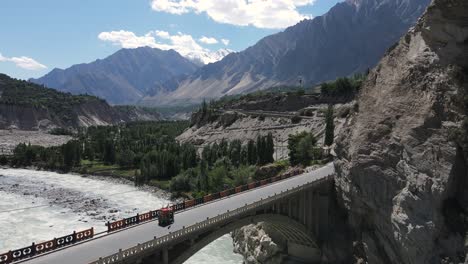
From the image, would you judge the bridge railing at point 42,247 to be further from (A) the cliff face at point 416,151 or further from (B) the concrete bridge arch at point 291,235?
(A) the cliff face at point 416,151

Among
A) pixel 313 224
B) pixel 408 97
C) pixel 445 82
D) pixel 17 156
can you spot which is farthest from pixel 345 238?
pixel 17 156

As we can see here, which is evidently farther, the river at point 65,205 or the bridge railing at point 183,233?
the river at point 65,205

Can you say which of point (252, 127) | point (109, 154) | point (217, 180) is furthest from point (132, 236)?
point (109, 154)

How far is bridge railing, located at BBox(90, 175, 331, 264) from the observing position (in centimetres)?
2765

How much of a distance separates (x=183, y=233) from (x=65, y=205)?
68817 millimetres

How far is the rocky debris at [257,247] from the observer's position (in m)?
56.5

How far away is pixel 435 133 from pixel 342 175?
52.7ft

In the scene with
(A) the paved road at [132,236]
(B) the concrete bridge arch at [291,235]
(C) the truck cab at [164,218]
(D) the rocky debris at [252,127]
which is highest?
(D) the rocky debris at [252,127]

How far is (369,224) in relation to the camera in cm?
4731

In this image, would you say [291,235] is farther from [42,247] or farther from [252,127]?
[252,127]

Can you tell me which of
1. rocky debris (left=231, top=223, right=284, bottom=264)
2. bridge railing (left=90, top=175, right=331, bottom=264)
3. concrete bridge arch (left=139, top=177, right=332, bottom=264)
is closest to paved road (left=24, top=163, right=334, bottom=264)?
bridge railing (left=90, top=175, right=331, bottom=264)

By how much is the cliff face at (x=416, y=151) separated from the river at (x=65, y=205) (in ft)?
73.3

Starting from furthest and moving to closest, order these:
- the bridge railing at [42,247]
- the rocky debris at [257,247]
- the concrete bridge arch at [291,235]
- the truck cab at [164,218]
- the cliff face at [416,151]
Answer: the rocky debris at [257,247], the concrete bridge arch at [291,235], the truck cab at [164,218], the cliff face at [416,151], the bridge railing at [42,247]

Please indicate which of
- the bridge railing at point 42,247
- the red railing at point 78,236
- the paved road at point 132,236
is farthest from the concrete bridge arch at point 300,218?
the bridge railing at point 42,247
